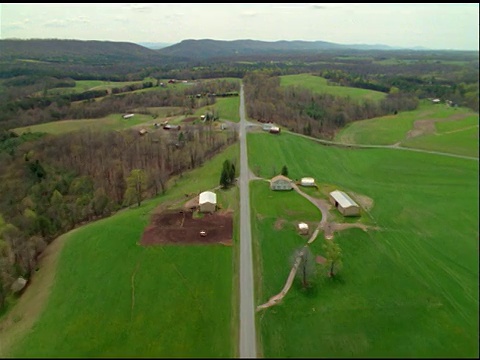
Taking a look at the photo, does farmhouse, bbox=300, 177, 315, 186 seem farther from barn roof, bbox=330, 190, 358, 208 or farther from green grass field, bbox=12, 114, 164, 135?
green grass field, bbox=12, 114, 164, 135

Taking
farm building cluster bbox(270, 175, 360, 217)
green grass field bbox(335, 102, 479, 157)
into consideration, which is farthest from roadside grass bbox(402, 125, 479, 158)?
farm building cluster bbox(270, 175, 360, 217)

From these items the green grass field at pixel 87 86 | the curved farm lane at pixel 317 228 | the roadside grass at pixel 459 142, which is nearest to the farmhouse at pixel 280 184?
the curved farm lane at pixel 317 228

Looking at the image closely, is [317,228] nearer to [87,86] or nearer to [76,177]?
[76,177]

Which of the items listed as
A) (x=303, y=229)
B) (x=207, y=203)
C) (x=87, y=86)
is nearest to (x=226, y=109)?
(x=207, y=203)

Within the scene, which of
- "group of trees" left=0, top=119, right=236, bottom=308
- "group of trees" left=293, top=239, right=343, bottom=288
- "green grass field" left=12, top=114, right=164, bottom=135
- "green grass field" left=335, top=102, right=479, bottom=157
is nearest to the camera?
"green grass field" left=335, top=102, right=479, bottom=157

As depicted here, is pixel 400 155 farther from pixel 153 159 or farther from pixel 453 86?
pixel 153 159
